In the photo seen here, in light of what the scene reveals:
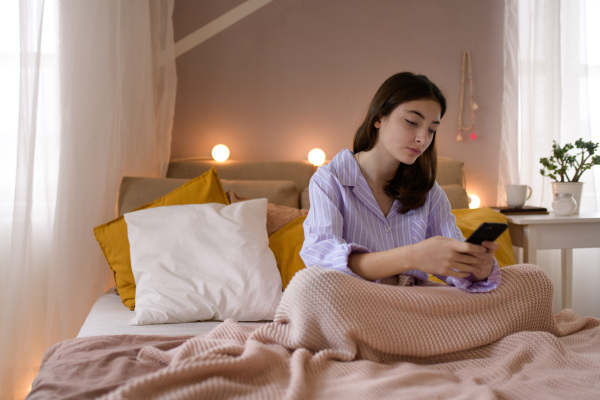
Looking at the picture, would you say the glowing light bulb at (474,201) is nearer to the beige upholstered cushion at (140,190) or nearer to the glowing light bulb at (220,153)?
the glowing light bulb at (220,153)

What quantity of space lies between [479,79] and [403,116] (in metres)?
1.63

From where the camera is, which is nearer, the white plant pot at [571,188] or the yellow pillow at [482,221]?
the yellow pillow at [482,221]

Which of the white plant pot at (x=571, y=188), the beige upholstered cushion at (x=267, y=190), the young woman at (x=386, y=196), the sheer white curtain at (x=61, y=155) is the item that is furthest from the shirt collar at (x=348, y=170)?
the white plant pot at (x=571, y=188)

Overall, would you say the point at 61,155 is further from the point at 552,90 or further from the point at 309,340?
the point at 552,90

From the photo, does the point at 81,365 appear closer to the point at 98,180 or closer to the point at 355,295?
the point at 355,295

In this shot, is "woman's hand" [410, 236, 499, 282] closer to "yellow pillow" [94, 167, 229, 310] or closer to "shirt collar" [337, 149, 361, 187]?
"shirt collar" [337, 149, 361, 187]

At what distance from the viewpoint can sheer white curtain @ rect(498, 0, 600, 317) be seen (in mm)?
2746

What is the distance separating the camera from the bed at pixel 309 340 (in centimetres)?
90

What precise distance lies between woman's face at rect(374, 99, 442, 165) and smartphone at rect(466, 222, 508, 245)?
36 cm

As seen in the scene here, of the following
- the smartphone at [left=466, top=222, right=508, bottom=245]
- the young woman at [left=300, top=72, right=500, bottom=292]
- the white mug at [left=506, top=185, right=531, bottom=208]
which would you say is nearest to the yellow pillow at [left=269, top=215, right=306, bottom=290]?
the young woman at [left=300, top=72, right=500, bottom=292]

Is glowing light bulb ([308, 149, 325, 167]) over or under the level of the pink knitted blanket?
over

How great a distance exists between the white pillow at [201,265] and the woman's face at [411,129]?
1.85 ft

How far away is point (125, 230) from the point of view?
1875mm

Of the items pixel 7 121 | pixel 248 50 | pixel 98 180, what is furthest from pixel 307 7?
pixel 7 121
